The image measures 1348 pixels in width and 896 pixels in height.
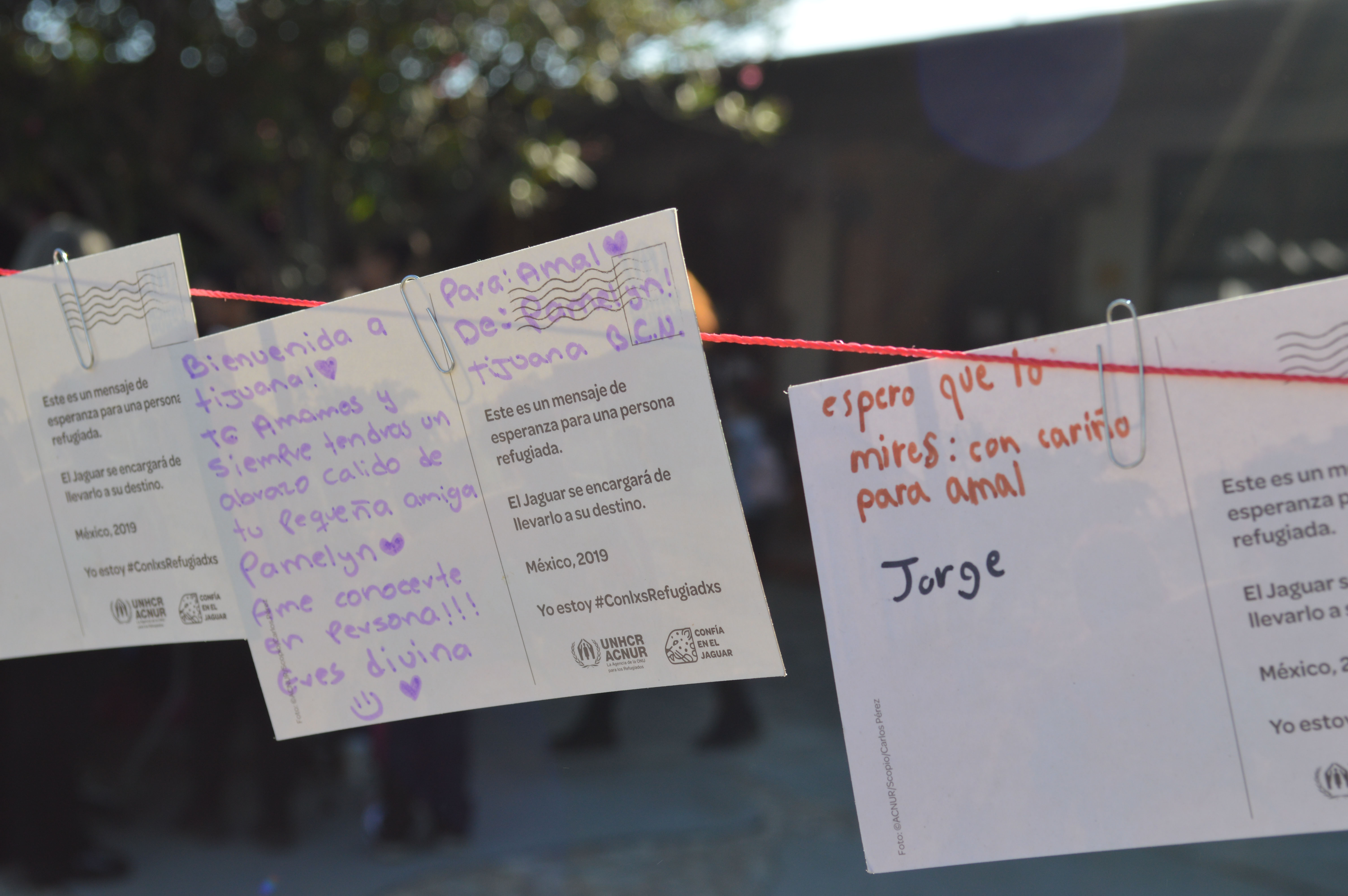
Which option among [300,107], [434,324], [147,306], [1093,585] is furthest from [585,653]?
[300,107]

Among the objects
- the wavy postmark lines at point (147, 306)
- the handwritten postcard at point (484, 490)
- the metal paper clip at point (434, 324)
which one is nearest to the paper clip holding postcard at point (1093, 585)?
the handwritten postcard at point (484, 490)

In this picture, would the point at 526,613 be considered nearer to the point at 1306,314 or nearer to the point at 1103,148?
the point at 1306,314

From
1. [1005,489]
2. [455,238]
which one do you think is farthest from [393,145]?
[1005,489]

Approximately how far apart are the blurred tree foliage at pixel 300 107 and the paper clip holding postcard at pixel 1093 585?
218cm

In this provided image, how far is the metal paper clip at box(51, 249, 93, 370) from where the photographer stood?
3.65 ft

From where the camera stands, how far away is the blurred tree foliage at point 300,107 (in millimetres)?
2729

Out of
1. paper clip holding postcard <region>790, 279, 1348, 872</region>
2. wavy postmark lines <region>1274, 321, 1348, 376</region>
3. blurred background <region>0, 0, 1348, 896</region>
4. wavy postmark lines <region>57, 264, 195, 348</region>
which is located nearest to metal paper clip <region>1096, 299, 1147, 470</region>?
paper clip holding postcard <region>790, 279, 1348, 872</region>

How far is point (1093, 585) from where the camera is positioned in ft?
2.75

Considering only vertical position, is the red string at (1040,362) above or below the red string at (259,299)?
below

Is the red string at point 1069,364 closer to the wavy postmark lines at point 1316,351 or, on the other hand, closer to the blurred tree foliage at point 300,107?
the wavy postmark lines at point 1316,351

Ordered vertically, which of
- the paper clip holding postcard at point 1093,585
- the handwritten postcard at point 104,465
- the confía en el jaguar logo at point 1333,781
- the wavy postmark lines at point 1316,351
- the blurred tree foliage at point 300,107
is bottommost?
the confía en el jaguar logo at point 1333,781

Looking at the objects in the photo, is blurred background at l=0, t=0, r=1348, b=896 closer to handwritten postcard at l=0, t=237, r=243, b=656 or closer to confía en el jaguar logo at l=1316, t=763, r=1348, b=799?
handwritten postcard at l=0, t=237, r=243, b=656

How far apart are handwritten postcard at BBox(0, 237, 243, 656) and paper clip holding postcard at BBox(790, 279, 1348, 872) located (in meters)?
0.73

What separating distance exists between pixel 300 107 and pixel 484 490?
225cm
